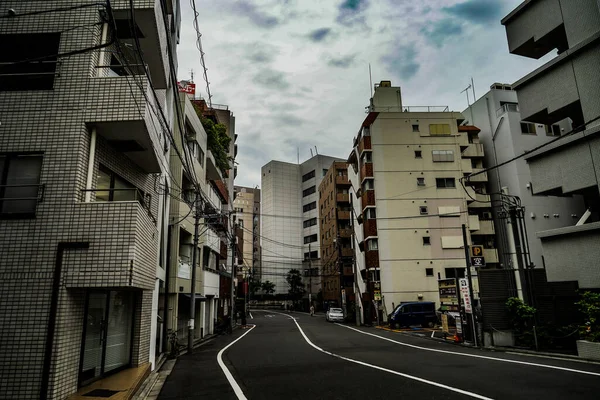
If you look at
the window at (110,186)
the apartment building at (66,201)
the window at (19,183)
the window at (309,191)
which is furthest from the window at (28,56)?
the window at (309,191)

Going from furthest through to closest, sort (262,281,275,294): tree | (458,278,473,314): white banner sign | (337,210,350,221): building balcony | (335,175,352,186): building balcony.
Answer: (262,281,275,294): tree → (335,175,352,186): building balcony → (337,210,350,221): building balcony → (458,278,473,314): white banner sign

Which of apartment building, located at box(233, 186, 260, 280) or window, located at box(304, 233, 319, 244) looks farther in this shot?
apartment building, located at box(233, 186, 260, 280)

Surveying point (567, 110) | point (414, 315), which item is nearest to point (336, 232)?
point (414, 315)

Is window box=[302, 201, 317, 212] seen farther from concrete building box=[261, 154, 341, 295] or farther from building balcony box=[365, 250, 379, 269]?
building balcony box=[365, 250, 379, 269]

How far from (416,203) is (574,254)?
1091 inches

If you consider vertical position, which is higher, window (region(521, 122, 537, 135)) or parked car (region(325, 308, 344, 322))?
window (region(521, 122, 537, 135))

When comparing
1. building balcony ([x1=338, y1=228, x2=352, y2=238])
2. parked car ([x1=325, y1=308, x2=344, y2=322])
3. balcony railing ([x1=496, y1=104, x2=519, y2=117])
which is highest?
balcony railing ([x1=496, y1=104, x2=519, y2=117])

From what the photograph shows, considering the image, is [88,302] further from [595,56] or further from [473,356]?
[595,56]

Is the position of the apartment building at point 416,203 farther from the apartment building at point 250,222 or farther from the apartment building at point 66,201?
the apartment building at point 250,222

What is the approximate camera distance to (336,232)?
196 feet

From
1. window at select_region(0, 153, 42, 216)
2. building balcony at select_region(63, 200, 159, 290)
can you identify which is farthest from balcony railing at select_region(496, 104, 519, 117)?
window at select_region(0, 153, 42, 216)

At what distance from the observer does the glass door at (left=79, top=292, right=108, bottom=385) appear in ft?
28.3

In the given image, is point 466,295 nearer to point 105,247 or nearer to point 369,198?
point 105,247

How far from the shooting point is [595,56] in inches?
472
